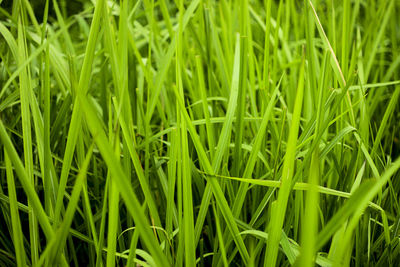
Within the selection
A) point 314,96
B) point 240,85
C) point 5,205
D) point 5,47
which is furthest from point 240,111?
point 5,47

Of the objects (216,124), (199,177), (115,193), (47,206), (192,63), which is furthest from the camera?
(192,63)

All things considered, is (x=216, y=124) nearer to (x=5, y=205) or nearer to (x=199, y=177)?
(x=199, y=177)

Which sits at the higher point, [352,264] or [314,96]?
A: [314,96]

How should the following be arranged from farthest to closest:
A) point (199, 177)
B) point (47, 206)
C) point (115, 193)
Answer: point (199, 177) < point (47, 206) < point (115, 193)

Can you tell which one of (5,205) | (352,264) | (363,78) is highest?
(363,78)

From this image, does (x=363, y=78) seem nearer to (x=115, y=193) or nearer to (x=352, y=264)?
(x=352, y=264)

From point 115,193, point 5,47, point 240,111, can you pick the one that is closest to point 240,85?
point 240,111

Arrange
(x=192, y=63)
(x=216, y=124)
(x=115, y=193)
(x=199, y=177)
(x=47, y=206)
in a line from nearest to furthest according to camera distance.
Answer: (x=115, y=193), (x=47, y=206), (x=199, y=177), (x=216, y=124), (x=192, y=63)

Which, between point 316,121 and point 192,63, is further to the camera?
point 192,63

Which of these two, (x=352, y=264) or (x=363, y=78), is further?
(x=363, y=78)
